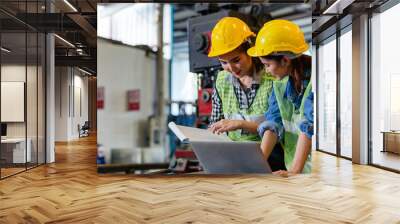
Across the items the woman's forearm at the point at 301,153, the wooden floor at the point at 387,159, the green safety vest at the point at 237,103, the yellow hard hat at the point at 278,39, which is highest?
the yellow hard hat at the point at 278,39

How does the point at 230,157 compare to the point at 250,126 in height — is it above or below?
below

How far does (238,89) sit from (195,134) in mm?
910

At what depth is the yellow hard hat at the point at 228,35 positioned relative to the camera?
224 inches

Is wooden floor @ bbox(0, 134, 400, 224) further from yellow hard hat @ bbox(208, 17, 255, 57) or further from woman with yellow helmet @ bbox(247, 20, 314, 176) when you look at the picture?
yellow hard hat @ bbox(208, 17, 255, 57)

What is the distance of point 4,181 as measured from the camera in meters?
5.75

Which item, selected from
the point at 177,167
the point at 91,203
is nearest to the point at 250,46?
the point at 177,167

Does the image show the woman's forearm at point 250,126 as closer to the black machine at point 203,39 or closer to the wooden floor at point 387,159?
the black machine at point 203,39

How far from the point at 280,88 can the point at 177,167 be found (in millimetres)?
1921

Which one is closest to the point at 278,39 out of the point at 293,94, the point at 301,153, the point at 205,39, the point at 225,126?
the point at 293,94

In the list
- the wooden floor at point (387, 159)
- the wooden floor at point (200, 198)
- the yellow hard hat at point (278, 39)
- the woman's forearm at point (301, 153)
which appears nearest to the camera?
the wooden floor at point (200, 198)

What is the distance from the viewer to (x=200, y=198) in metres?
4.56

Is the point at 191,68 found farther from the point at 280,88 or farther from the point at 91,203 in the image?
the point at 91,203

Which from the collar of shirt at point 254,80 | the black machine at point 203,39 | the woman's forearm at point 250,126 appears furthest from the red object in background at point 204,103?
the woman's forearm at point 250,126

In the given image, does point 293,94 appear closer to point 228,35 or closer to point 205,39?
point 228,35
